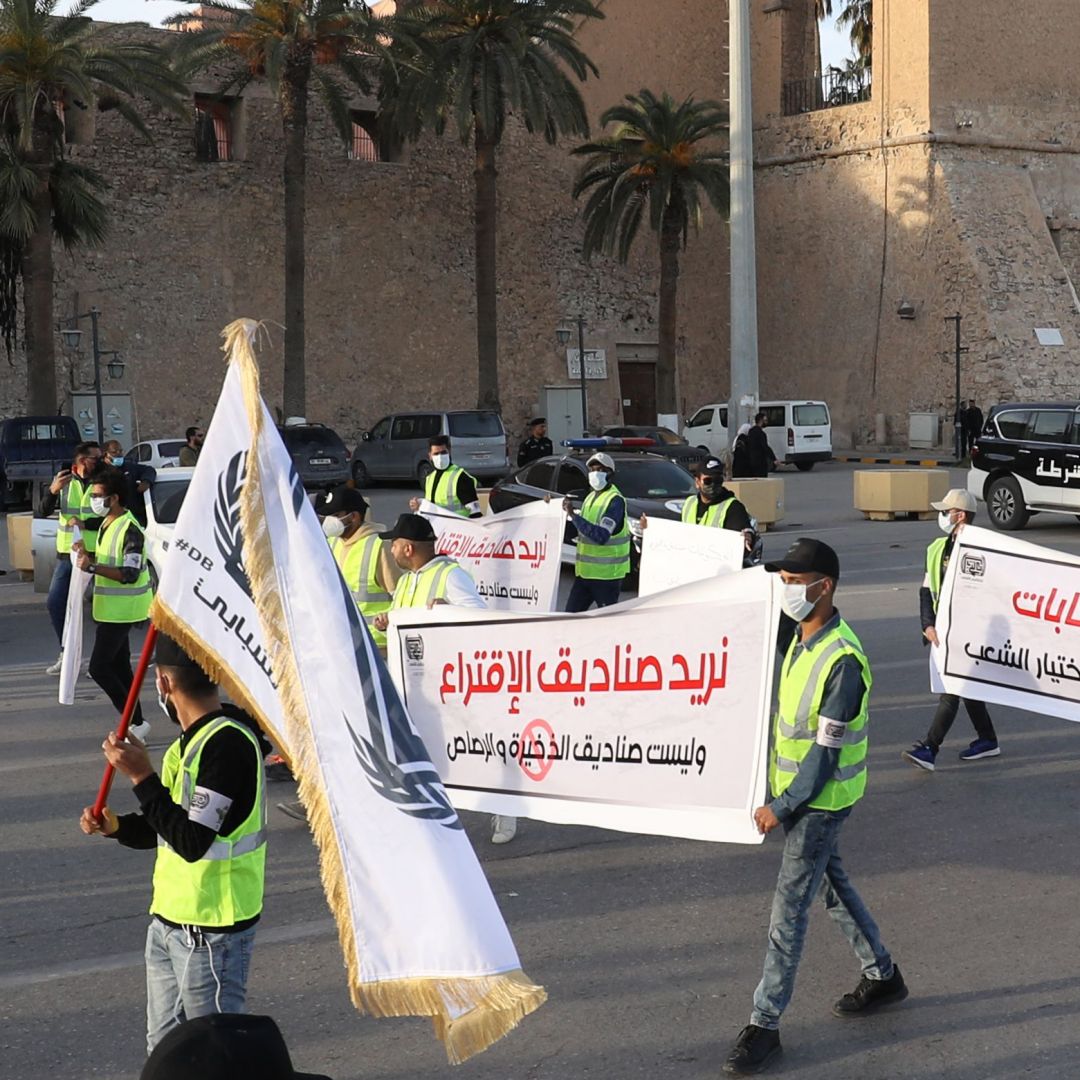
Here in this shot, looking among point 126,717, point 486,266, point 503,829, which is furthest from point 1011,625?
point 486,266

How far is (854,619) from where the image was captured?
14.1m

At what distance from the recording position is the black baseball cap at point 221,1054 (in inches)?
79.4

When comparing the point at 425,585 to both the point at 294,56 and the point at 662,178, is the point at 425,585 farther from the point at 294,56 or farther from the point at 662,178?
the point at 662,178

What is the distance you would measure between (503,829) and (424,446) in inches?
1054

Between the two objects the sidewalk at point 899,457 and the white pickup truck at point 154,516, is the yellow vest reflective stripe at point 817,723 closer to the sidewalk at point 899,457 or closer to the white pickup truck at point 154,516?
the white pickup truck at point 154,516

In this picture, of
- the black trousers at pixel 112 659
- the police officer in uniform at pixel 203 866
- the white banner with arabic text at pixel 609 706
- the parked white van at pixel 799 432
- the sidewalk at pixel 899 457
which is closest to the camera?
the police officer in uniform at pixel 203 866

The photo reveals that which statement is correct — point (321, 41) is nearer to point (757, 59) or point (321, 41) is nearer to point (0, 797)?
point (757, 59)

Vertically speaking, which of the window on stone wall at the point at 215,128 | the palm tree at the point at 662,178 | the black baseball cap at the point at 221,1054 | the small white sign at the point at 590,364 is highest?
the window on stone wall at the point at 215,128

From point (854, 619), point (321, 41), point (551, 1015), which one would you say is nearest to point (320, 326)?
point (321, 41)

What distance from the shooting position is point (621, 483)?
18.6m

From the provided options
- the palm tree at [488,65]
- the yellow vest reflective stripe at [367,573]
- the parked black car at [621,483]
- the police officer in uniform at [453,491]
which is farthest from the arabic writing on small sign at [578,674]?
the palm tree at [488,65]

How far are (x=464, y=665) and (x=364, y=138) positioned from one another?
41561 mm

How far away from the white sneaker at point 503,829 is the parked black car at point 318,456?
25266 millimetres

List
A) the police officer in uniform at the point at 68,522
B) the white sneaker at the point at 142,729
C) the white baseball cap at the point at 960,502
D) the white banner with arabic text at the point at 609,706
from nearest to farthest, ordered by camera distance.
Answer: the white banner with arabic text at the point at 609,706, the white baseball cap at the point at 960,502, the white sneaker at the point at 142,729, the police officer in uniform at the point at 68,522
